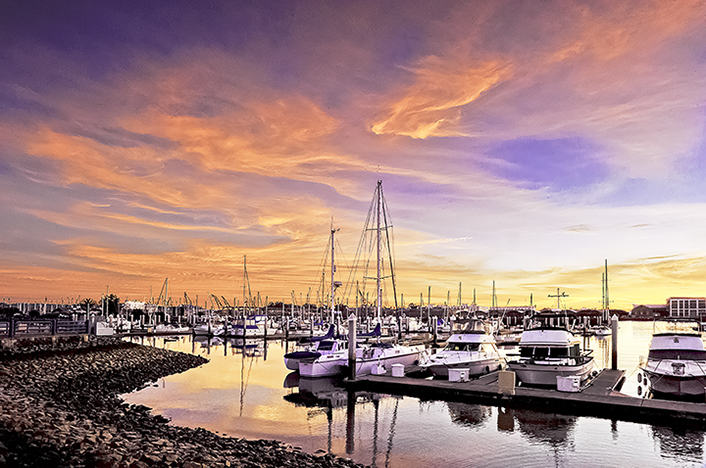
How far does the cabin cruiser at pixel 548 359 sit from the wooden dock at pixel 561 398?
55.8 inches

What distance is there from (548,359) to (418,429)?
515 inches

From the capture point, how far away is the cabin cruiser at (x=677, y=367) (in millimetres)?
30562

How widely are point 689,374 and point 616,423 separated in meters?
9.39

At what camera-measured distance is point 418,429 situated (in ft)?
80.9

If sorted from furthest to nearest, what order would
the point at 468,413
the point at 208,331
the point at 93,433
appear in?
1. the point at 208,331
2. the point at 468,413
3. the point at 93,433

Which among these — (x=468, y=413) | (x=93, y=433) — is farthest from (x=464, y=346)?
(x=93, y=433)

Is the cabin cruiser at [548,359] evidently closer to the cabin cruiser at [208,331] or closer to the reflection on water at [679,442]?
the reflection on water at [679,442]

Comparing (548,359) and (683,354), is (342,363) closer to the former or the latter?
(548,359)

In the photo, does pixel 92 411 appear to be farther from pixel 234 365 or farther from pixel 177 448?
pixel 234 365

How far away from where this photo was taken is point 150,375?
42.2m

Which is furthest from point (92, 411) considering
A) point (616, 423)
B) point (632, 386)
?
point (632, 386)

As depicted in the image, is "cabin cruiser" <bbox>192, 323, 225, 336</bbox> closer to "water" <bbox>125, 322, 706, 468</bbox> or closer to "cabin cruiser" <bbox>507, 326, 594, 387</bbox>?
"water" <bbox>125, 322, 706, 468</bbox>

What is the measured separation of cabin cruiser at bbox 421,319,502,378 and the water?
23.8 ft

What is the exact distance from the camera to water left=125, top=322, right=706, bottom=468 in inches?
797
